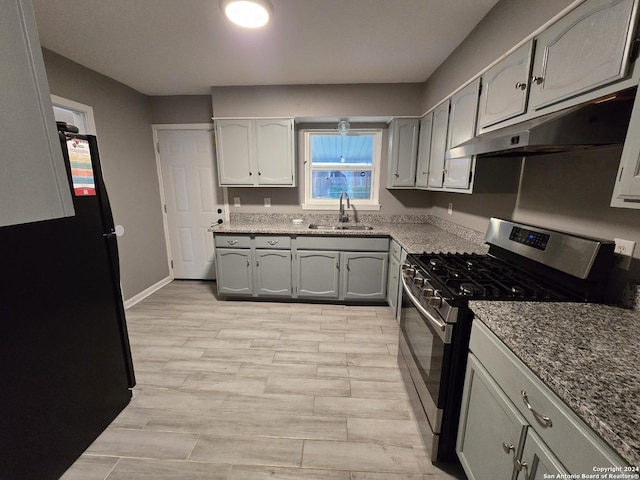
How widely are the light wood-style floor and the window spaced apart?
1.62m

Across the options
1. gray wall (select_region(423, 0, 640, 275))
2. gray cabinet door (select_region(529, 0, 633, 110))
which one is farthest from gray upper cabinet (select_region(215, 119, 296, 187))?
gray cabinet door (select_region(529, 0, 633, 110))

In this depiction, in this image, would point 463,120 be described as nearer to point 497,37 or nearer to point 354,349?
point 497,37

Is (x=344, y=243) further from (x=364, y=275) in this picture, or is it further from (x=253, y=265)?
(x=253, y=265)

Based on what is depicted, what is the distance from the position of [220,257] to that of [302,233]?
3.43 feet

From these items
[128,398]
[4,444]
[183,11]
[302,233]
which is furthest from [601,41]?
[128,398]

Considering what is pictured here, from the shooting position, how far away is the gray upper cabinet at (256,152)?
10.3ft

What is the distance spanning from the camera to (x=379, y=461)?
138cm

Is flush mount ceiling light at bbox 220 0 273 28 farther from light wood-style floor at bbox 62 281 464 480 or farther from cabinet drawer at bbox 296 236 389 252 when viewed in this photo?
light wood-style floor at bbox 62 281 464 480

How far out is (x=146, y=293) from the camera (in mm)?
3391

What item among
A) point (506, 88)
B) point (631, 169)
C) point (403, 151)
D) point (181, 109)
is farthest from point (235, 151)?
point (631, 169)

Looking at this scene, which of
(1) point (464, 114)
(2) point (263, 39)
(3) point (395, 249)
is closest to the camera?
(1) point (464, 114)

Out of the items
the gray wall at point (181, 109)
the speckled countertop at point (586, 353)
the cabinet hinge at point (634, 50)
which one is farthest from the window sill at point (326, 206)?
the cabinet hinge at point (634, 50)

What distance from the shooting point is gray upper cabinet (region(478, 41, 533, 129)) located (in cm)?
135

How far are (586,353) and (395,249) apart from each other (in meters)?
1.94
